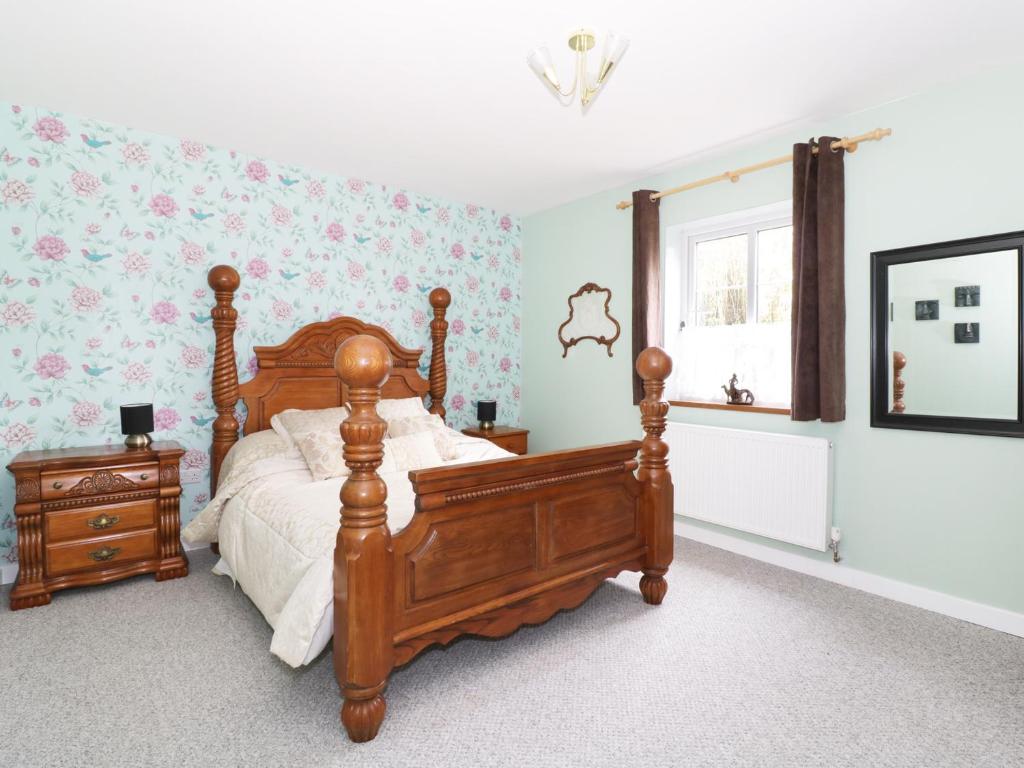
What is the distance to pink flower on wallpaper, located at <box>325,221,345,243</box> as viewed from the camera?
3.96 meters

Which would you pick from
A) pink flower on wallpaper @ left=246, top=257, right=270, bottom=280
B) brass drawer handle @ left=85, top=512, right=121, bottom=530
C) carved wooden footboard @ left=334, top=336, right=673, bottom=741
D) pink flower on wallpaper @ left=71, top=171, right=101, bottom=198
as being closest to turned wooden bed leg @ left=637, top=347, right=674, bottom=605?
carved wooden footboard @ left=334, top=336, right=673, bottom=741

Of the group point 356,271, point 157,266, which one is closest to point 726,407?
point 356,271

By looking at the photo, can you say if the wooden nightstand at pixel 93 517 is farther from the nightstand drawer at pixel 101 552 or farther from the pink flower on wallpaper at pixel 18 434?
the pink flower on wallpaper at pixel 18 434

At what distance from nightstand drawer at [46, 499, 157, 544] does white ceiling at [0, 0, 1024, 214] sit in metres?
2.09

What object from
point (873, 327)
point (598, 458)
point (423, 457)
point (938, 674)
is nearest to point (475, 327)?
point (423, 457)

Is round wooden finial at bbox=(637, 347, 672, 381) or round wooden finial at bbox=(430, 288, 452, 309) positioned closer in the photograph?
round wooden finial at bbox=(637, 347, 672, 381)

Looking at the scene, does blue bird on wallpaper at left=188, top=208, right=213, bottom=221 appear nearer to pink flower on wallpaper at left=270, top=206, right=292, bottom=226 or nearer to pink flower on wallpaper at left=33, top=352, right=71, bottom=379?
pink flower on wallpaper at left=270, top=206, right=292, bottom=226

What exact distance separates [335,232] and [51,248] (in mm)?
1602

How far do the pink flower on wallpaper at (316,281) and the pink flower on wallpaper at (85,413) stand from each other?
56.9 inches

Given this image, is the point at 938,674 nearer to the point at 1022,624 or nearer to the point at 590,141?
the point at 1022,624

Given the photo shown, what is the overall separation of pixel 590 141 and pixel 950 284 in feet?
6.56

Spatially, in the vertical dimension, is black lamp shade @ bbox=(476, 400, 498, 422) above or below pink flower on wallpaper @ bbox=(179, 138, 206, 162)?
below

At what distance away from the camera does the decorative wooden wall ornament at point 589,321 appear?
14.0 ft

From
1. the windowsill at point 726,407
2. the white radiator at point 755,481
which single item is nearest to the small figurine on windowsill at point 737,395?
the windowsill at point 726,407
